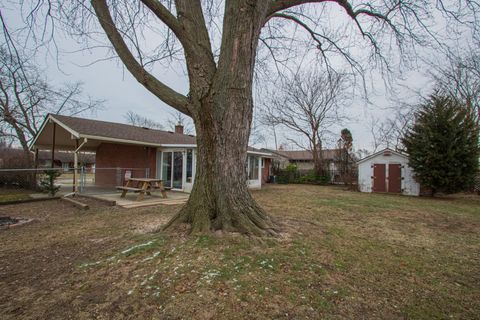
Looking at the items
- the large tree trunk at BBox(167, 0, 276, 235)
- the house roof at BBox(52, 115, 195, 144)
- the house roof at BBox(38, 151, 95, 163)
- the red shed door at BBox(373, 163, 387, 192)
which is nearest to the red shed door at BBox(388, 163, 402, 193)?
the red shed door at BBox(373, 163, 387, 192)

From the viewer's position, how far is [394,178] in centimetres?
1391

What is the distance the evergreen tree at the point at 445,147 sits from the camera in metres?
11.0

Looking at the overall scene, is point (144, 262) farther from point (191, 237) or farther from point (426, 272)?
point (426, 272)

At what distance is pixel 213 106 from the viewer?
3455mm

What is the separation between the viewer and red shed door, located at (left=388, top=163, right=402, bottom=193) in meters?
13.7

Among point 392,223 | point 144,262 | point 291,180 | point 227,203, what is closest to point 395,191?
point 291,180

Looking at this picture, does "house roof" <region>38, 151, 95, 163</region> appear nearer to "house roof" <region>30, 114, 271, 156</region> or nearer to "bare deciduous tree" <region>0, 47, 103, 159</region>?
"bare deciduous tree" <region>0, 47, 103, 159</region>

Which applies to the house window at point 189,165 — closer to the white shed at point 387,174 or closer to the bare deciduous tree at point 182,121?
the white shed at point 387,174

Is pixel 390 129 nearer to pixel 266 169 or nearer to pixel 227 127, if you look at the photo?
pixel 266 169

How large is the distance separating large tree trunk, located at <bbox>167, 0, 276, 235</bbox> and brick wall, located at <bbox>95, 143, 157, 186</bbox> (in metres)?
9.64

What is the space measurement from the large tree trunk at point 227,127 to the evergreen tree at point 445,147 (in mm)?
11883

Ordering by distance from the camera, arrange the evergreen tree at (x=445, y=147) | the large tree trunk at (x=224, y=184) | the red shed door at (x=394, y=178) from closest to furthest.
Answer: the large tree trunk at (x=224, y=184) < the evergreen tree at (x=445, y=147) < the red shed door at (x=394, y=178)

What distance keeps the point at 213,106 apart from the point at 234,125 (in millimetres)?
468

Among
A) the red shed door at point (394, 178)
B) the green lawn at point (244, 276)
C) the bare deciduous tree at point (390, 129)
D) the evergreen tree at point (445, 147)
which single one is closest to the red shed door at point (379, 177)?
the red shed door at point (394, 178)
